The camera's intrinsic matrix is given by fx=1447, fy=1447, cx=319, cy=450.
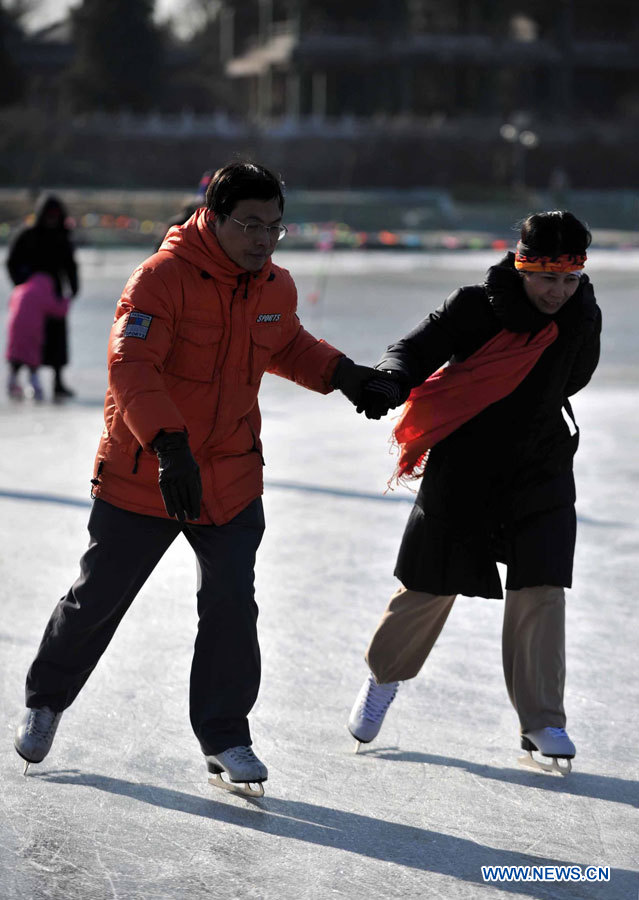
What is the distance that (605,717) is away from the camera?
3.88 metres

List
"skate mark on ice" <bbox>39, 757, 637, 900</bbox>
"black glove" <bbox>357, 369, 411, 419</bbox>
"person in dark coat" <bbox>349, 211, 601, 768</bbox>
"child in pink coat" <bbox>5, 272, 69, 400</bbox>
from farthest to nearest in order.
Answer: "child in pink coat" <bbox>5, 272, 69, 400</bbox> → "person in dark coat" <bbox>349, 211, 601, 768</bbox> → "black glove" <bbox>357, 369, 411, 419</bbox> → "skate mark on ice" <bbox>39, 757, 637, 900</bbox>

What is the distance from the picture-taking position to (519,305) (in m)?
3.41

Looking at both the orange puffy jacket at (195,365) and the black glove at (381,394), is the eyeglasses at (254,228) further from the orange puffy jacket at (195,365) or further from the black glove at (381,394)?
the black glove at (381,394)

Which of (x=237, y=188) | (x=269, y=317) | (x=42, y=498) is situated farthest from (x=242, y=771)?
(x=42, y=498)

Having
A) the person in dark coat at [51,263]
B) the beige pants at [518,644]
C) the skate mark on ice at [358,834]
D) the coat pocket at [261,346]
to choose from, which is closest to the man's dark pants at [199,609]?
the skate mark on ice at [358,834]

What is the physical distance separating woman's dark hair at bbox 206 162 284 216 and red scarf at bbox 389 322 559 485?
0.65m

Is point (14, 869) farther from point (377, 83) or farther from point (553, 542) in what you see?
point (377, 83)

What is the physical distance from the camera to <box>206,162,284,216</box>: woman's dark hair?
10.3ft

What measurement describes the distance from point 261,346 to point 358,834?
1.09 m

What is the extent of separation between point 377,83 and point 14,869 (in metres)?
63.8

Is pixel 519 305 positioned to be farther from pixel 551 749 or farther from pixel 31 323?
pixel 31 323

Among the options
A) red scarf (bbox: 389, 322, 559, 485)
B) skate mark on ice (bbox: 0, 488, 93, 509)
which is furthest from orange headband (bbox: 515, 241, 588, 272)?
skate mark on ice (bbox: 0, 488, 93, 509)

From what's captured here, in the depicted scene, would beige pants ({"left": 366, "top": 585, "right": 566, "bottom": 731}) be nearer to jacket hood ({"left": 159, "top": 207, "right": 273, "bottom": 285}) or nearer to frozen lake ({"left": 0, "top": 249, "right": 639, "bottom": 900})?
frozen lake ({"left": 0, "top": 249, "right": 639, "bottom": 900})

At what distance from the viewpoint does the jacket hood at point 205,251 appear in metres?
3.12
